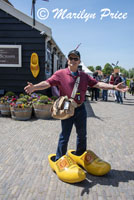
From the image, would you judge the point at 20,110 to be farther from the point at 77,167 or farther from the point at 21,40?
the point at 77,167

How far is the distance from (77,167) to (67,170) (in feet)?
0.50

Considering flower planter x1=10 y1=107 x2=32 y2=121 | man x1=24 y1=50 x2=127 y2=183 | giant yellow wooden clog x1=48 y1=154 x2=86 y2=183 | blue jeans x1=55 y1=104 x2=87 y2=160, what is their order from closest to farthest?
1. giant yellow wooden clog x1=48 y1=154 x2=86 y2=183
2. man x1=24 y1=50 x2=127 y2=183
3. blue jeans x1=55 y1=104 x2=87 y2=160
4. flower planter x1=10 y1=107 x2=32 y2=121

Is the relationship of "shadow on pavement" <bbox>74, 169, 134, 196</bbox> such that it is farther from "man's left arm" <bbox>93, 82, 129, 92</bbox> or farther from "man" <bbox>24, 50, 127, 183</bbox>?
"man's left arm" <bbox>93, 82, 129, 92</bbox>

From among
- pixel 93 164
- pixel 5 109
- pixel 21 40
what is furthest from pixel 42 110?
pixel 93 164

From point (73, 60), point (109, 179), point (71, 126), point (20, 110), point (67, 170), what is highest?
Result: point (73, 60)

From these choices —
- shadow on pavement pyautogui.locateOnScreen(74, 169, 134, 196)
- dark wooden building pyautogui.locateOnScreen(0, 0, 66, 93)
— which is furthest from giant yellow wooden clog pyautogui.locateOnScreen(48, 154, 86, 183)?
dark wooden building pyautogui.locateOnScreen(0, 0, 66, 93)

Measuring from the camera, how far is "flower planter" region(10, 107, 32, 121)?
21.2ft

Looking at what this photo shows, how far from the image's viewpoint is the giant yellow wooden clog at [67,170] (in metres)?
2.78

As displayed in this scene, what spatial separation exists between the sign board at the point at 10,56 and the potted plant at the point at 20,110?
1907mm

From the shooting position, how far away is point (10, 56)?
7.73m

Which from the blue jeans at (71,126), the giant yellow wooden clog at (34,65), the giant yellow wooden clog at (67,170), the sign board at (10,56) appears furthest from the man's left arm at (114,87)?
the sign board at (10,56)

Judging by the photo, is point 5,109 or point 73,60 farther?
point 5,109

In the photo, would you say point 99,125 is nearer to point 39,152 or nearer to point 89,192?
point 39,152

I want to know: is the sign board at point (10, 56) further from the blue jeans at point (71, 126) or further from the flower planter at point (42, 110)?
the blue jeans at point (71, 126)
